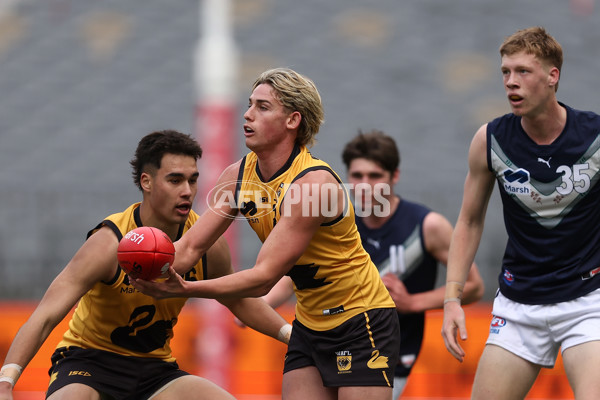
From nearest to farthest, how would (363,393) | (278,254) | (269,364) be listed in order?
(278,254)
(363,393)
(269,364)

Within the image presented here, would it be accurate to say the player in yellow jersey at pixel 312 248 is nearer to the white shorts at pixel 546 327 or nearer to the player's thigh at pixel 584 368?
the white shorts at pixel 546 327

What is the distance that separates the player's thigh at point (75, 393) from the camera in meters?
4.70

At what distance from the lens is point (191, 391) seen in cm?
496

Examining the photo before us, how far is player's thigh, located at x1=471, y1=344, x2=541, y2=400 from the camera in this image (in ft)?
15.0

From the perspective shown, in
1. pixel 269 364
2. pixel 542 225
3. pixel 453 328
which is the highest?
pixel 542 225

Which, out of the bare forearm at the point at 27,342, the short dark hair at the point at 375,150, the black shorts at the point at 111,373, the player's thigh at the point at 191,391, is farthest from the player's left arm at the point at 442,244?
the bare forearm at the point at 27,342

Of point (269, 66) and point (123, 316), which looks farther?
point (269, 66)

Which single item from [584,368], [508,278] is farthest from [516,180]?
[584,368]

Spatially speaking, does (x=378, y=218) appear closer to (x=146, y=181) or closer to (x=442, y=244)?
(x=442, y=244)

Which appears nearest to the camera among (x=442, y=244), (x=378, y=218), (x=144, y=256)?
(x=144, y=256)

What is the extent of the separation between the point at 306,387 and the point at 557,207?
1.63 meters

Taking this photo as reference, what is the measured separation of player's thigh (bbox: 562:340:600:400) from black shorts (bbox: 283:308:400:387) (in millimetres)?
899

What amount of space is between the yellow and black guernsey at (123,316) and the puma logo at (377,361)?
3.79 feet

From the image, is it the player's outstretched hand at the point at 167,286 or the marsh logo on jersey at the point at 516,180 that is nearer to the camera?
the player's outstretched hand at the point at 167,286
